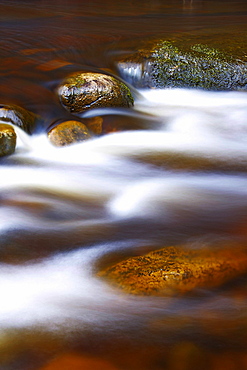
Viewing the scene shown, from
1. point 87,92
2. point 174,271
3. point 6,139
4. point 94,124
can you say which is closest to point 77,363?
point 174,271

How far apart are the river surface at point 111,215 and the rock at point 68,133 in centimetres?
9

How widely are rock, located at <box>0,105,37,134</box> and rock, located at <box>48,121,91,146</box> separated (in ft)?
0.72

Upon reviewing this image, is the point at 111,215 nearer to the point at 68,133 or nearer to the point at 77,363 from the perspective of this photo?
the point at 77,363

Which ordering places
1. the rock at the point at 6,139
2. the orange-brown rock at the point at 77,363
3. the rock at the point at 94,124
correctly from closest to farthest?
the orange-brown rock at the point at 77,363, the rock at the point at 6,139, the rock at the point at 94,124

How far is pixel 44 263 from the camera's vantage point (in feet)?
7.99

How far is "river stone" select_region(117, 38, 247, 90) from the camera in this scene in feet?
20.6

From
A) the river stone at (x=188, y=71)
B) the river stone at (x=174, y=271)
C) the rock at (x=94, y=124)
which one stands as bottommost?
the river stone at (x=174, y=271)

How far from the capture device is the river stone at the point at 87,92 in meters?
5.00

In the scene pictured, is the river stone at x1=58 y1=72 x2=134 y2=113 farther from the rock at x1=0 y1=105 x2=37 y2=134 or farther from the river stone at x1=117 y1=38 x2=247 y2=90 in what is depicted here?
the river stone at x1=117 y1=38 x2=247 y2=90

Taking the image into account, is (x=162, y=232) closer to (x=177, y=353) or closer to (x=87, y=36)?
(x=177, y=353)

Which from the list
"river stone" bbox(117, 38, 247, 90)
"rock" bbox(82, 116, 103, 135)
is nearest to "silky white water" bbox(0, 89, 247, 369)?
"rock" bbox(82, 116, 103, 135)

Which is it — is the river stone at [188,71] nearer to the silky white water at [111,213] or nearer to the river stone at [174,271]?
the silky white water at [111,213]

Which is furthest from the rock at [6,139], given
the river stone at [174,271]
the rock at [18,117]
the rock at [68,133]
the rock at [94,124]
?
the river stone at [174,271]

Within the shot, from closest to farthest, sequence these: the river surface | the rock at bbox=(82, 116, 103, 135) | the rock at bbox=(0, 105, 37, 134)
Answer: the river surface, the rock at bbox=(0, 105, 37, 134), the rock at bbox=(82, 116, 103, 135)
